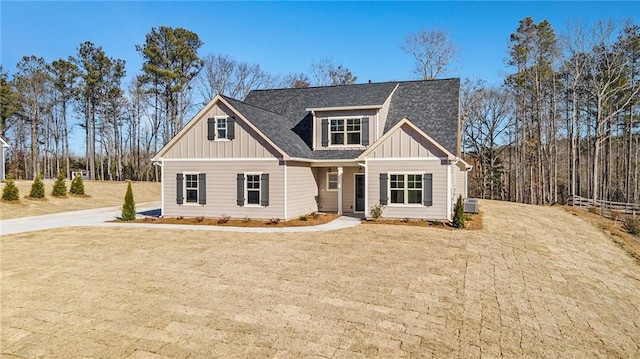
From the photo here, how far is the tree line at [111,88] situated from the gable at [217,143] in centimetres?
2244

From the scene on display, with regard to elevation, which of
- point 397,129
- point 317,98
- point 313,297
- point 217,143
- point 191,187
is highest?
point 317,98

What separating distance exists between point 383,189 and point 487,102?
26.8 metres

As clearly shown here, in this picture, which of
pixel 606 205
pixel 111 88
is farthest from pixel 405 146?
pixel 111 88

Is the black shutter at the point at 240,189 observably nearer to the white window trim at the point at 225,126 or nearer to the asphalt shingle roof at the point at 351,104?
the white window trim at the point at 225,126

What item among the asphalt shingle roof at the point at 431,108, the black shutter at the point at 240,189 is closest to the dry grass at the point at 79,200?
the black shutter at the point at 240,189

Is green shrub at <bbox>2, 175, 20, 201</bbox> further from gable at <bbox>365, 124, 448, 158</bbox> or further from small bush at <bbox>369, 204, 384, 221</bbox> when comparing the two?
gable at <bbox>365, 124, 448, 158</bbox>

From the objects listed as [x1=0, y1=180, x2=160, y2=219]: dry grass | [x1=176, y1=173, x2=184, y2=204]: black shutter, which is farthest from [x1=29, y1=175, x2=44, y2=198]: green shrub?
[x1=176, y1=173, x2=184, y2=204]: black shutter

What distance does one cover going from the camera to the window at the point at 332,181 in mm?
20391

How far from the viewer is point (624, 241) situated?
687 inches

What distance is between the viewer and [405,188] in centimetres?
1684

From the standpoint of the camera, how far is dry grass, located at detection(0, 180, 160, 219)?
22.5 m

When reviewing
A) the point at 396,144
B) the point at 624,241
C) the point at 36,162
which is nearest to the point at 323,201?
the point at 396,144

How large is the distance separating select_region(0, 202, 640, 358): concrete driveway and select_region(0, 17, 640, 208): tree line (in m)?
23.6

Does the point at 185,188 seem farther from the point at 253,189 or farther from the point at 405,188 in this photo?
the point at 405,188
